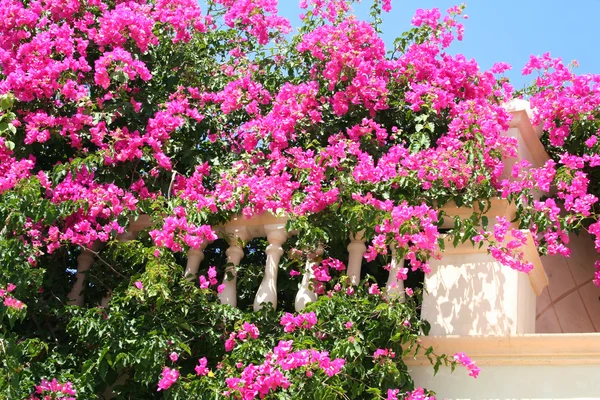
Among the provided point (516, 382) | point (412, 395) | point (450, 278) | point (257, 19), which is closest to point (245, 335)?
point (412, 395)

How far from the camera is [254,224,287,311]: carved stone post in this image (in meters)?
5.30

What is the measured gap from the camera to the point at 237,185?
5.53 meters

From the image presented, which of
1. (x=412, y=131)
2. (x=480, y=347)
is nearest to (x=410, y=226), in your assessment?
(x=480, y=347)

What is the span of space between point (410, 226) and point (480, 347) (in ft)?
2.28

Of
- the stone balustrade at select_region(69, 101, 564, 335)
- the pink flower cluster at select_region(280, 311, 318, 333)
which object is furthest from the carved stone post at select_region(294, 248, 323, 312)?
the pink flower cluster at select_region(280, 311, 318, 333)

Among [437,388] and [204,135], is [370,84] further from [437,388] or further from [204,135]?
[437,388]

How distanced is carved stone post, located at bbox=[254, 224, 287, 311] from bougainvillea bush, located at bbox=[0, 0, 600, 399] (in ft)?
0.24

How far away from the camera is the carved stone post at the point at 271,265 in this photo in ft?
17.4

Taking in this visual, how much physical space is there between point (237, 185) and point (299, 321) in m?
1.00

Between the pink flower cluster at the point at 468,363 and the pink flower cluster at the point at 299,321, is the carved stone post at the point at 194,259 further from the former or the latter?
the pink flower cluster at the point at 468,363

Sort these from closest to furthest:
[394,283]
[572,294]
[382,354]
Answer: [382,354], [394,283], [572,294]

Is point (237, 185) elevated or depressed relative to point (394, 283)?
elevated

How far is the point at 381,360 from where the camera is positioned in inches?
188

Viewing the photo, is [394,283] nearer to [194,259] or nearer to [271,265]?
[271,265]
